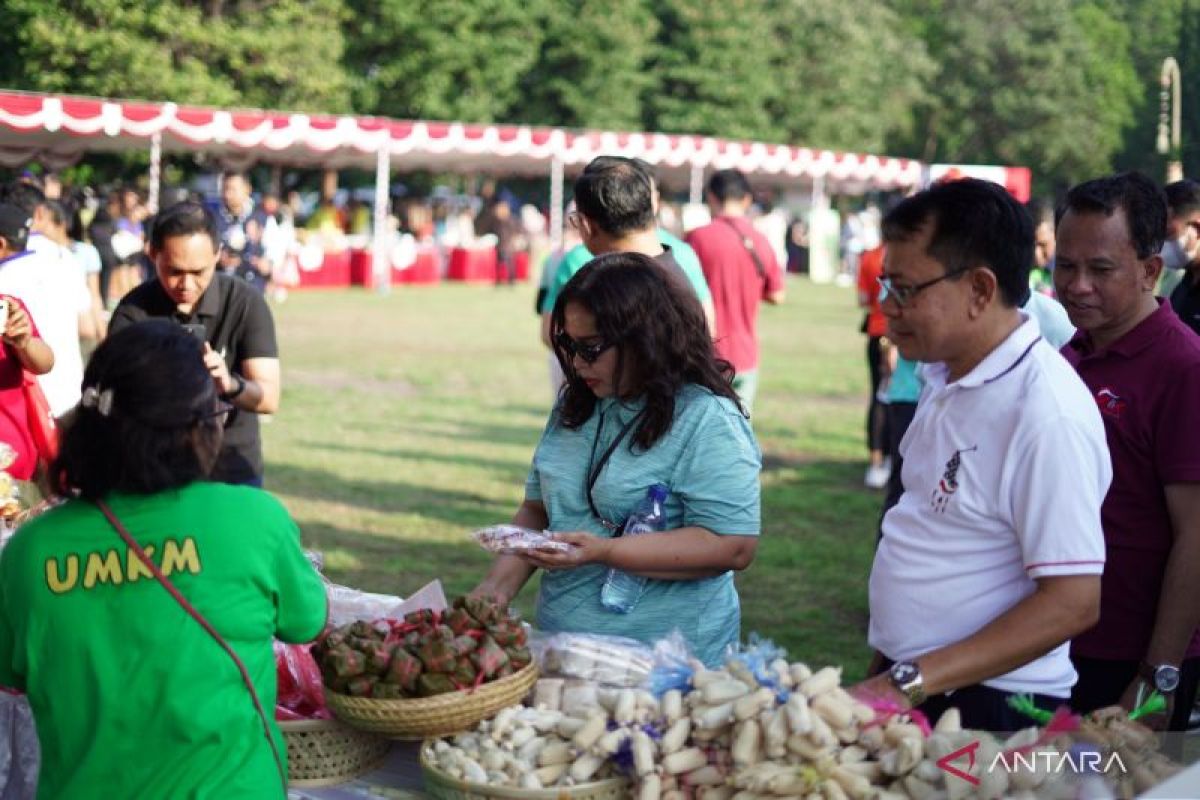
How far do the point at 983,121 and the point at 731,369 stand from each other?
67.0m

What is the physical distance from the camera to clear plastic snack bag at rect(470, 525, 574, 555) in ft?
10.2

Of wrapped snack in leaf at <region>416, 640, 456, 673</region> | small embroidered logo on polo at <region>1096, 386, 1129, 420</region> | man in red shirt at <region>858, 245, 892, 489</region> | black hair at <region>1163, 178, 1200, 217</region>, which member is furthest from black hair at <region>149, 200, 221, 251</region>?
man in red shirt at <region>858, 245, 892, 489</region>

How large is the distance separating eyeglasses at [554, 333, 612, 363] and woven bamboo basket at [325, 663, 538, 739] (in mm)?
761

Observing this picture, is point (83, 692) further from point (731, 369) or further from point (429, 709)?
point (731, 369)

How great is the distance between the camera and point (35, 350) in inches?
198

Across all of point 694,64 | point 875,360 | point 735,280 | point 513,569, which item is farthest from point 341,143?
point 694,64

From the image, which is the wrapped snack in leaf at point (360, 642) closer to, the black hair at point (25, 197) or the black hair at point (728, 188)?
the black hair at point (728, 188)

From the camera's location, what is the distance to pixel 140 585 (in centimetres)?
234

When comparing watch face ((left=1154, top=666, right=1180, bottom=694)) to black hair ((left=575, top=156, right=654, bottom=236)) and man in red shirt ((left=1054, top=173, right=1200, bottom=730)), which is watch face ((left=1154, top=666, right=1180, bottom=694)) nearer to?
man in red shirt ((left=1054, top=173, right=1200, bottom=730))

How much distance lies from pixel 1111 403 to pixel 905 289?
1007mm

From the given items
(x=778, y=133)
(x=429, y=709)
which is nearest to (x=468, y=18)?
(x=778, y=133)

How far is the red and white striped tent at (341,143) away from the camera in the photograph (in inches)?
819

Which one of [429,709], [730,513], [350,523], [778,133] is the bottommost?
[350,523]

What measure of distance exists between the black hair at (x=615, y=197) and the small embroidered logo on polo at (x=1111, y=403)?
2.46 metres
